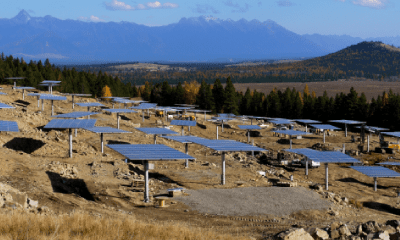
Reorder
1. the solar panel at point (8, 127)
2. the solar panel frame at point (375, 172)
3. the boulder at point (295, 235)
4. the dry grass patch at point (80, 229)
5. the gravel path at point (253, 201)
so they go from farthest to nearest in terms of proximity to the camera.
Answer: the solar panel frame at point (375, 172), the solar panel at point (8, 127), the gravel path at point (253, 201), the boulder at point (295, 235), the dry grass patch at point (80, 229)

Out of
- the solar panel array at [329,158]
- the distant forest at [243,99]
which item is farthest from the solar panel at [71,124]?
the distant forest at [243,99]

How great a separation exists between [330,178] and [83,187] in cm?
2540

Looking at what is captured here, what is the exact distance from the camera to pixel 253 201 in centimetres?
2570

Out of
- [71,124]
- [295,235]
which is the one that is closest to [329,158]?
[295,235]

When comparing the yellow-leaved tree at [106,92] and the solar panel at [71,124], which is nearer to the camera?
the solar panel at [71,124]

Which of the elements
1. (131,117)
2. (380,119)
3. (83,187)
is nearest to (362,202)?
(83,187)

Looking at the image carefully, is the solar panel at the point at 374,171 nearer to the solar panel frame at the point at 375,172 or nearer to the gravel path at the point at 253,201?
the solar panel frame at the point at 375,172

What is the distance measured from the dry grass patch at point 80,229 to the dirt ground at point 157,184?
190 inches

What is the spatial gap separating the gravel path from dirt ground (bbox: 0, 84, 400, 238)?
0.20 metres

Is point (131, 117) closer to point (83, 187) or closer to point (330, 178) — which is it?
point (330, 178)

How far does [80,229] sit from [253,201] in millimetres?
13987

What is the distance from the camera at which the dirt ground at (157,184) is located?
2191 centimetres

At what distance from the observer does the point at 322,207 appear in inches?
1013

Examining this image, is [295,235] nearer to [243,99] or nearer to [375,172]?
[375,172]
